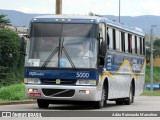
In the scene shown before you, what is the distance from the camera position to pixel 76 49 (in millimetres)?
22547

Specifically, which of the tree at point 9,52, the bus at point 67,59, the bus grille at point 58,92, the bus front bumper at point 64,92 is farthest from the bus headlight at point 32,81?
the tree at point 9,52

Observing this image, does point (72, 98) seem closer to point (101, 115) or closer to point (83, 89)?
point (83, 89)

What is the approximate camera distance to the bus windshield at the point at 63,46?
22531 millimetres

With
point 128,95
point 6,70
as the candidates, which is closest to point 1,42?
point 6,70

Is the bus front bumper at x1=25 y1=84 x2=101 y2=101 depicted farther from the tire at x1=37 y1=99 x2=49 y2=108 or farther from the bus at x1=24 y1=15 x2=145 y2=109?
the tire at x1=37 y1=99 x2=49 y2=108

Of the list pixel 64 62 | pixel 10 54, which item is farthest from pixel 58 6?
pixel 10 54

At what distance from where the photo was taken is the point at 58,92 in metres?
22.5

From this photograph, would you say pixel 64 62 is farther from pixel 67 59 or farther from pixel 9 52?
pixel 9 52

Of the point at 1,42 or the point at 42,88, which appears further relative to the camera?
the point at 1,42

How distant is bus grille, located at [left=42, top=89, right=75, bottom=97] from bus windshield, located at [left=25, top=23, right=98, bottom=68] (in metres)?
0.82

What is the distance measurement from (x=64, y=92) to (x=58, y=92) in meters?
0.21

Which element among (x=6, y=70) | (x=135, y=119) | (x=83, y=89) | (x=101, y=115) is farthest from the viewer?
(x=6, y=70)

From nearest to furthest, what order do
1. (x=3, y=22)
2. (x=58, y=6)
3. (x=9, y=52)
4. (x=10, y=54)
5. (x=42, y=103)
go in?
1. (x=42, y=103)
2. (x=58, y=6)
3. (x=10, y=54)
4. (x=9, y=52)
5. (x=3, y=22)

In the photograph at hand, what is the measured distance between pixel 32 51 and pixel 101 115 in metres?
4.26
